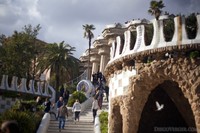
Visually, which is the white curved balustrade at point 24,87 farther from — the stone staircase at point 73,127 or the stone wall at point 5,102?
the stone staircase at point 73,127

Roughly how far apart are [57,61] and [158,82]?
29513 millimetres

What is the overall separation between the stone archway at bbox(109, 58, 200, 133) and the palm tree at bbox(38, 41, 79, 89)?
92.2 feet

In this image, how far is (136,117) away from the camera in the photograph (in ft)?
39.7

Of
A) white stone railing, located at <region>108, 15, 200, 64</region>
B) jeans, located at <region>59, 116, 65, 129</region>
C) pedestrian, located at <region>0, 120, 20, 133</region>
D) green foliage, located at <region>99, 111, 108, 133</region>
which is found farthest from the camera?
jeans, located at <region>59, 116, 65, 129</region>

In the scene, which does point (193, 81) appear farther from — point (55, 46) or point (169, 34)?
point (55, 46)

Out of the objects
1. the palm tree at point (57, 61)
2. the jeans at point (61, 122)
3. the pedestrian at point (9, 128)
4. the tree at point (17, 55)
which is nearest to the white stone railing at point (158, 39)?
the jeans at point (61, 122)

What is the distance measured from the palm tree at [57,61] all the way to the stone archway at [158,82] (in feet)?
92.2

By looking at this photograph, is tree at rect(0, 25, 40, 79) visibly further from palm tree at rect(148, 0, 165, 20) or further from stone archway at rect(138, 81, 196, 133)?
stone archway at rect(138, 81, 196, 133)

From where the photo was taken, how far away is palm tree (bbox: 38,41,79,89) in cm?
4006

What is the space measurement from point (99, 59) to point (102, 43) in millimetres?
4092

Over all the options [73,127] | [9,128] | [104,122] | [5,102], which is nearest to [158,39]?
[104,122]

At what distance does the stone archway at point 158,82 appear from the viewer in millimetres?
10859

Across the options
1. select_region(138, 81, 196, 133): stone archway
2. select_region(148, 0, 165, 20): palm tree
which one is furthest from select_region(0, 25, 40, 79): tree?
select_region(138, 81, 196, 133): stone archway

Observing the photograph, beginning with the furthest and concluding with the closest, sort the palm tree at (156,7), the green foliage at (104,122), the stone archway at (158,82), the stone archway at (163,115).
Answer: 1. the palm tree at (156,7)
2. the green foliage at (104,122)
3. the stone archway at (163,115)
4. the stone archway at (158,82)
